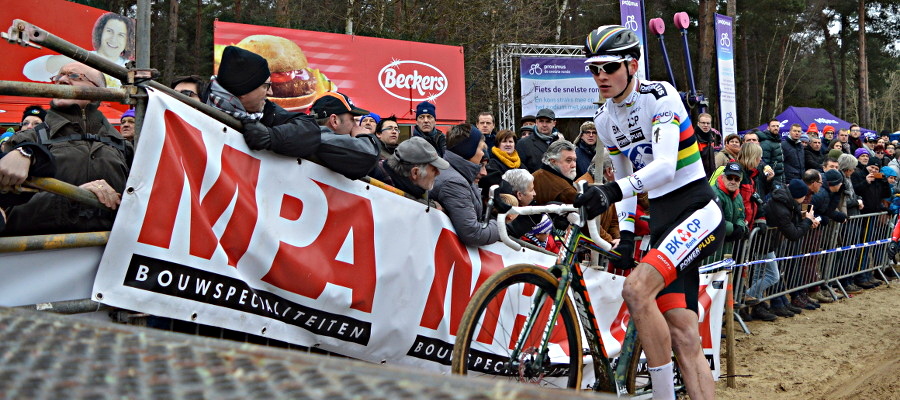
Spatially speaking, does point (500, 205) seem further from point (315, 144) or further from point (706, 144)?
point (706, 144)

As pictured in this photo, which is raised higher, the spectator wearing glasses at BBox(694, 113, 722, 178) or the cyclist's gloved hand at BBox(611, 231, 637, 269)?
the spectator wearing glasses at BBox(694, 113, 722, 178)

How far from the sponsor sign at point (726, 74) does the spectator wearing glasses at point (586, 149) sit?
1088 centimetres

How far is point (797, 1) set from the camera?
39469 mm

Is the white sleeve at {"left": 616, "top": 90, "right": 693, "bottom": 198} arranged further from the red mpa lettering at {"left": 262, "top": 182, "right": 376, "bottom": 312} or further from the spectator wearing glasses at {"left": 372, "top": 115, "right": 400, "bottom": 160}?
the spectator wearing glasses at {"left": 372, "top": 115, "right": 400, "bottom": 160}

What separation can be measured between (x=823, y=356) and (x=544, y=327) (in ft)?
16.2

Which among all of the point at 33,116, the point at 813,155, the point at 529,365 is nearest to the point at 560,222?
the point at 529,365

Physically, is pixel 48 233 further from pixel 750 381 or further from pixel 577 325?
pixel 750 381

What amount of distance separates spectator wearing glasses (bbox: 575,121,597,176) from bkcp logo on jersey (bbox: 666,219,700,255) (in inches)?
195

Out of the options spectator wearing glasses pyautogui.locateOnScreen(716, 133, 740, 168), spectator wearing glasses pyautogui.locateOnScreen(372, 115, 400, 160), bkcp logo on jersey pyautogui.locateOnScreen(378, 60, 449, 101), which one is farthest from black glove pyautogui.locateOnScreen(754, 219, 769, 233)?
bkcp logo on jersey pyautogui.locateOnScreen(378, 60, 449, 101)

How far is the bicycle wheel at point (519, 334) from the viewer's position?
146 inches

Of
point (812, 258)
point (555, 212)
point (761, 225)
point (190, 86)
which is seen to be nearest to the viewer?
point (555, 212)

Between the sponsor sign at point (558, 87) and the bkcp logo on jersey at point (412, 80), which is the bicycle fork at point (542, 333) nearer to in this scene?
the bkcp logo on jersey at point (412, 80)

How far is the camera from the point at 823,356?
780cm

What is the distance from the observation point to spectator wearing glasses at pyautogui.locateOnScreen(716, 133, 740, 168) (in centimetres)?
1015
